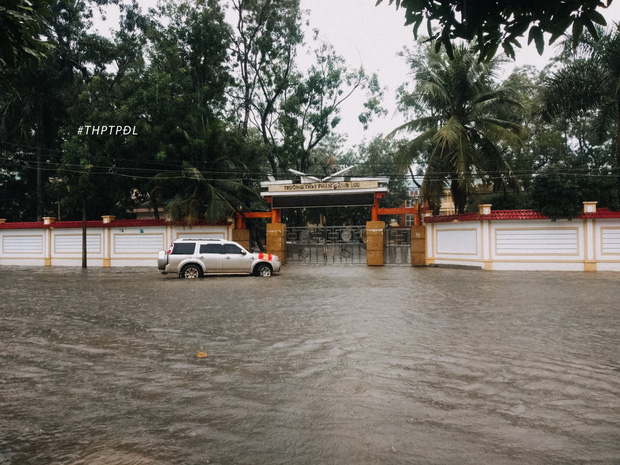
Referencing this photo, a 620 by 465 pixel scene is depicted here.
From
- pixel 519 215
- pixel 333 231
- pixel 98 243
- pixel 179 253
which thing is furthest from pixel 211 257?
pixel 519 215

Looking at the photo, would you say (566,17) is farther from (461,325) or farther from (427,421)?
(461,325)

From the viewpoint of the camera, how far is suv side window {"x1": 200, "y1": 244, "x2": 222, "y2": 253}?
18919mm

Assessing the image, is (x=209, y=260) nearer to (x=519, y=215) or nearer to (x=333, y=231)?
(x=333, y=231)

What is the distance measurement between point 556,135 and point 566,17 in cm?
3265

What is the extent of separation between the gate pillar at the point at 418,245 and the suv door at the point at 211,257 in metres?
10.4

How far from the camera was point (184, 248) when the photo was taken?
62.0 ft

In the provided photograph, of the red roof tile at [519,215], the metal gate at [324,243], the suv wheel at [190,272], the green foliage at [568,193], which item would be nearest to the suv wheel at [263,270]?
the suv wheel at [190,272]

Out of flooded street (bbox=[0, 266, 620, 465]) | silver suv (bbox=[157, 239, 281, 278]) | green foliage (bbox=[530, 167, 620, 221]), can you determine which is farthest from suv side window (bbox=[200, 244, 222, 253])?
green foliage (bbox=[530, 167, 620, 221])

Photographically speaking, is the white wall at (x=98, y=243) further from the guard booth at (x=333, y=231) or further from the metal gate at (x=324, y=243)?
the metal gate at (x=324, y=243)

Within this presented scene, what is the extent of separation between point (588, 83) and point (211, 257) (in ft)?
56.5

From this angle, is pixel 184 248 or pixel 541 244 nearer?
pixel 184 248

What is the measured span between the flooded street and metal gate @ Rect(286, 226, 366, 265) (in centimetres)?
1499

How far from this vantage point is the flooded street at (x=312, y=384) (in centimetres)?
359

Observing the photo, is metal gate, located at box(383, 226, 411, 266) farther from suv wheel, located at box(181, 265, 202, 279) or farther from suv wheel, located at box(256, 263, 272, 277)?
suv wheel, located at box(181, 265, 202, 279)
